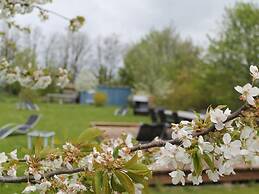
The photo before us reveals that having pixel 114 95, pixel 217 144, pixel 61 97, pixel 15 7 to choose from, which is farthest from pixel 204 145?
pixel 114 95

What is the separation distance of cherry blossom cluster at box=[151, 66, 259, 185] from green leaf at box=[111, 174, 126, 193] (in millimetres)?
134

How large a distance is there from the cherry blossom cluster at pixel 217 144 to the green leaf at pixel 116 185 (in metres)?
0.13

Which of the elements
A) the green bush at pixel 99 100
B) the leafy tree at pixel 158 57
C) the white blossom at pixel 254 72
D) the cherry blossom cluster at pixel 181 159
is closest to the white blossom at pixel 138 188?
the cherry blossom cluster at pixel 181 159

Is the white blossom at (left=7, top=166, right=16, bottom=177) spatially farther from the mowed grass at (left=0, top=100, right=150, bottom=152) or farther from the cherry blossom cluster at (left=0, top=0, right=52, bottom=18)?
the mowed grass at (left=0, top=100, right=150, bottom=152)

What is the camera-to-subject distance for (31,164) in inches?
58.9

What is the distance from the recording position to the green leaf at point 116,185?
1.26m

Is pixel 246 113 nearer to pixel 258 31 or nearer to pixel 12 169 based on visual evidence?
pixel 12 169

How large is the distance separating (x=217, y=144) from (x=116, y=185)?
307mm

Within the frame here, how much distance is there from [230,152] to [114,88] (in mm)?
35603

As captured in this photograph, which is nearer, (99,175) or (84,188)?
(99,175)

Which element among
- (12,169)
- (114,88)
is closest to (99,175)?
(12,169)

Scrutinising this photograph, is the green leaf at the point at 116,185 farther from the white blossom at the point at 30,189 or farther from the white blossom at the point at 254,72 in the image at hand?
the white blossom at the point at 254,72

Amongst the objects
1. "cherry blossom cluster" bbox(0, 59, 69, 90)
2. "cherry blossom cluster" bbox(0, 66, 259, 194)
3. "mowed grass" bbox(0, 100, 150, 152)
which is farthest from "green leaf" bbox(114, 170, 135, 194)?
"mowed grass" bbox(0, 100, 150, 152)

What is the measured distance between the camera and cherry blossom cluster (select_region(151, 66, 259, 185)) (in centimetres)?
113
